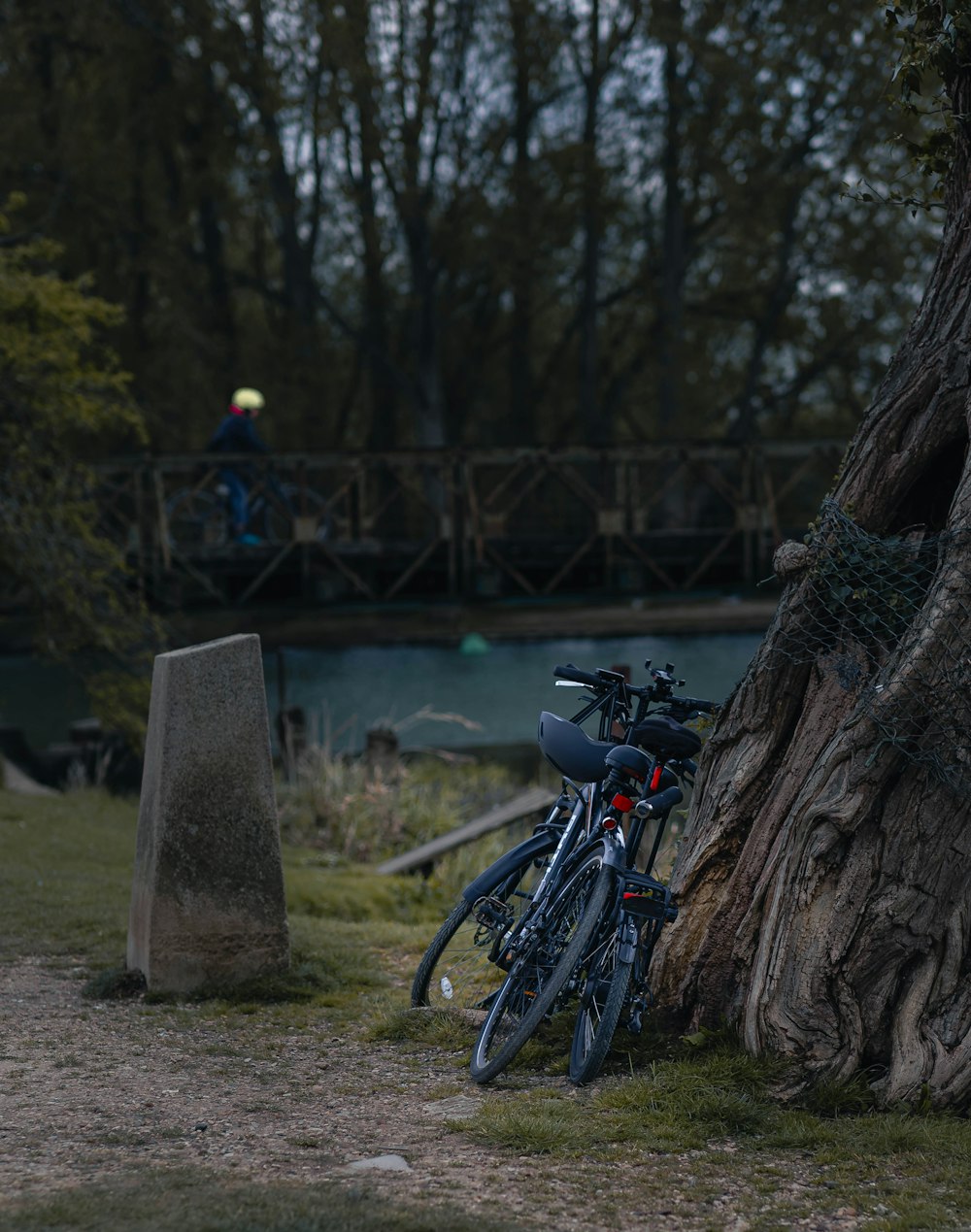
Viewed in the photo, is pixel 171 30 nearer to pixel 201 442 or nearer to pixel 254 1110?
pixel 201 442

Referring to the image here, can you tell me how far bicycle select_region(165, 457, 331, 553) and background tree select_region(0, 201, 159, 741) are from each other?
16.2 feet

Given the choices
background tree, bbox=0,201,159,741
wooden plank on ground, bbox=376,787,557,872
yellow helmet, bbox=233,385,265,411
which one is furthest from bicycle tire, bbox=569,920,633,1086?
yellow helmet, bbox=233,385,265,411

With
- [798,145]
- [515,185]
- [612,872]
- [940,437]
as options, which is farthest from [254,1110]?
[798,145]

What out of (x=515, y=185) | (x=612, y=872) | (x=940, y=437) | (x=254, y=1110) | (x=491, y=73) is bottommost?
(x=254, y=1110)

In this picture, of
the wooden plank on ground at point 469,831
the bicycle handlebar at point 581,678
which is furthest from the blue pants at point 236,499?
the bicycle handlebar at point 581,678

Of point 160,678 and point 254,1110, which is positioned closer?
point 254,1110

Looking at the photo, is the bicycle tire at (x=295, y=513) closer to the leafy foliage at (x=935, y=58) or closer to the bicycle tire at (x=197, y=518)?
the bicycle tire at (x=197, y=518)

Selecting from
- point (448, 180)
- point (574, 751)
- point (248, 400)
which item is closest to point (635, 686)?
point (574, 751)

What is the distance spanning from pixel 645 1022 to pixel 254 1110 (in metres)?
1.49

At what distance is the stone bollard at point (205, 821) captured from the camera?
6516 mm

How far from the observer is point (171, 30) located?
89.4 feet

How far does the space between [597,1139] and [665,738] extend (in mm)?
1582

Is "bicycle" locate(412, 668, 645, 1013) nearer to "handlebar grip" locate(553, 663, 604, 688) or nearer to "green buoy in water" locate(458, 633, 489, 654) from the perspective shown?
"handlebar grip" locate(553, 663, 604, 688)

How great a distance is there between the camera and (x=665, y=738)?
5.70 meters
